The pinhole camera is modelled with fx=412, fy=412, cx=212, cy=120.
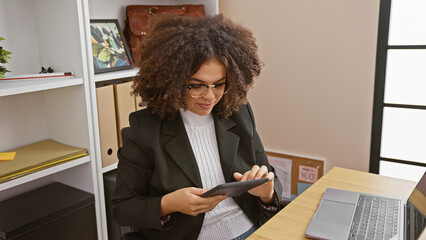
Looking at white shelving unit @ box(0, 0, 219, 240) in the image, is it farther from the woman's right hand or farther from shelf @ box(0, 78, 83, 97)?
the woman's right hand

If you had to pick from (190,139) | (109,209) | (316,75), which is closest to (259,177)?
(190,139)

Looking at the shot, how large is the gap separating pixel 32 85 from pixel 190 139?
0.70 meters

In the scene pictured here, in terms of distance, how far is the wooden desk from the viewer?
1.13m

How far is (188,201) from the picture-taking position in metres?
1.19

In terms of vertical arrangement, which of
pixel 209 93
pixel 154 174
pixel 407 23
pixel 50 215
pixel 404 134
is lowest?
pixel 50 215

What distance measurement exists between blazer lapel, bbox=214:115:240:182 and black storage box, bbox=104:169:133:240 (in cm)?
84

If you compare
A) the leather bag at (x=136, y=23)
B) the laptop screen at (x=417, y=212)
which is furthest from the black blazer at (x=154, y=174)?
the leather bag at (x=136, y=23)

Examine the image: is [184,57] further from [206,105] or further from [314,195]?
[314,195]

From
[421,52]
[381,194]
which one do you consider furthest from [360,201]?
[421,52]

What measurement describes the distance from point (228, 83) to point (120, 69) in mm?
969

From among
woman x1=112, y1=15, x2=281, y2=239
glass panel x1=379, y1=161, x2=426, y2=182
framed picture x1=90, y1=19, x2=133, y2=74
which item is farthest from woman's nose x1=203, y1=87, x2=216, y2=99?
glass panel x1=379, y1=161, x2=426, y2=182

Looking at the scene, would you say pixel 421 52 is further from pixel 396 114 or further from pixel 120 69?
pixel 120 69

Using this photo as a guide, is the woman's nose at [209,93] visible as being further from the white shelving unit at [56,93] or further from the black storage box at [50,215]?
the black storage box at [50,215]

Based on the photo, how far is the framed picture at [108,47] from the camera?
2008mm
